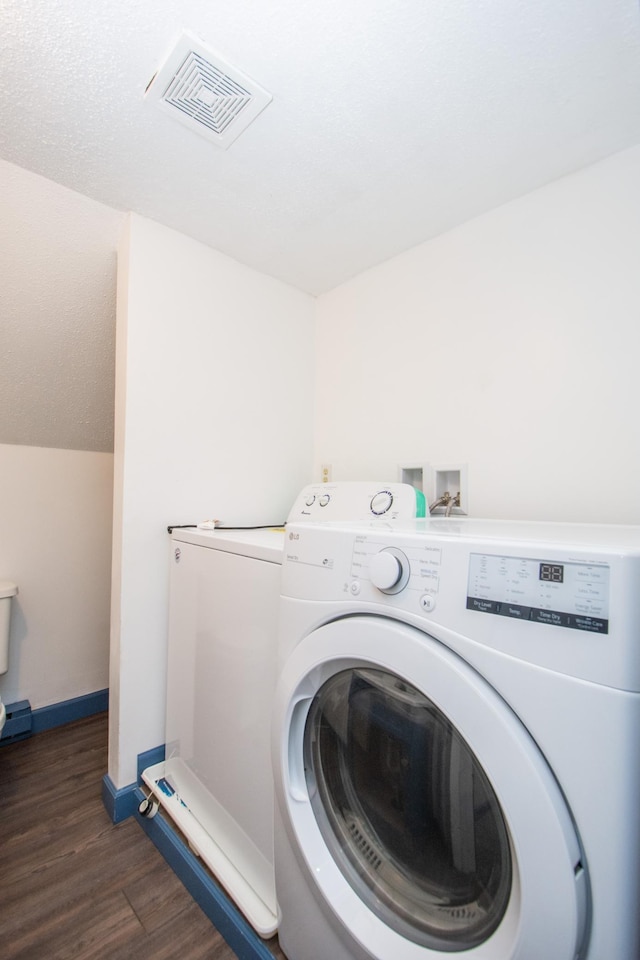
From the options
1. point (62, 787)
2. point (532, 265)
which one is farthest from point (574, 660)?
point (62, 787)

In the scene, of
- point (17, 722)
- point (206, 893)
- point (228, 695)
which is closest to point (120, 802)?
point (206, 893)

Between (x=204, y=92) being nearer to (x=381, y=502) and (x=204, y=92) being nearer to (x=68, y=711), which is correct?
(x=381, y=502)

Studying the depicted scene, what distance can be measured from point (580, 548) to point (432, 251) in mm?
1371

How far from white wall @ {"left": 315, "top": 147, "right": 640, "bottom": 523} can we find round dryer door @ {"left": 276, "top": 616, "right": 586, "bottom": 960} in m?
0.80

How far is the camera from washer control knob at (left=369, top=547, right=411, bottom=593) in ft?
1.93

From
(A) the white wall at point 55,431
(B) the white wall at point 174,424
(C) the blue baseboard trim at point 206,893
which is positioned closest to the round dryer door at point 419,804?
(C) the blue baseboard trim at point 206,893

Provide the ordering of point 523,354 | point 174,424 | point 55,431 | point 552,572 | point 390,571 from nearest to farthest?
point 552,572 < point 390,571 < point 523,354 < point 174,424 < point 55,431

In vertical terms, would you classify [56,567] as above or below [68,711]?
above

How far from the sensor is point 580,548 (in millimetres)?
463

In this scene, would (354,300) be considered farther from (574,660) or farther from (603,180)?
(574,660)

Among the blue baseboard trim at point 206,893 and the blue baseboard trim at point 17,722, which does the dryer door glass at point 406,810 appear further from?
the blue baseboard trim at point 17,722

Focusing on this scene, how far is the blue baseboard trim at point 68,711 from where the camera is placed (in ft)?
5.70

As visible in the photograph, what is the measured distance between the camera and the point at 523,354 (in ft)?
4.02

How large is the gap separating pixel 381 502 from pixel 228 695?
27.5 inches
